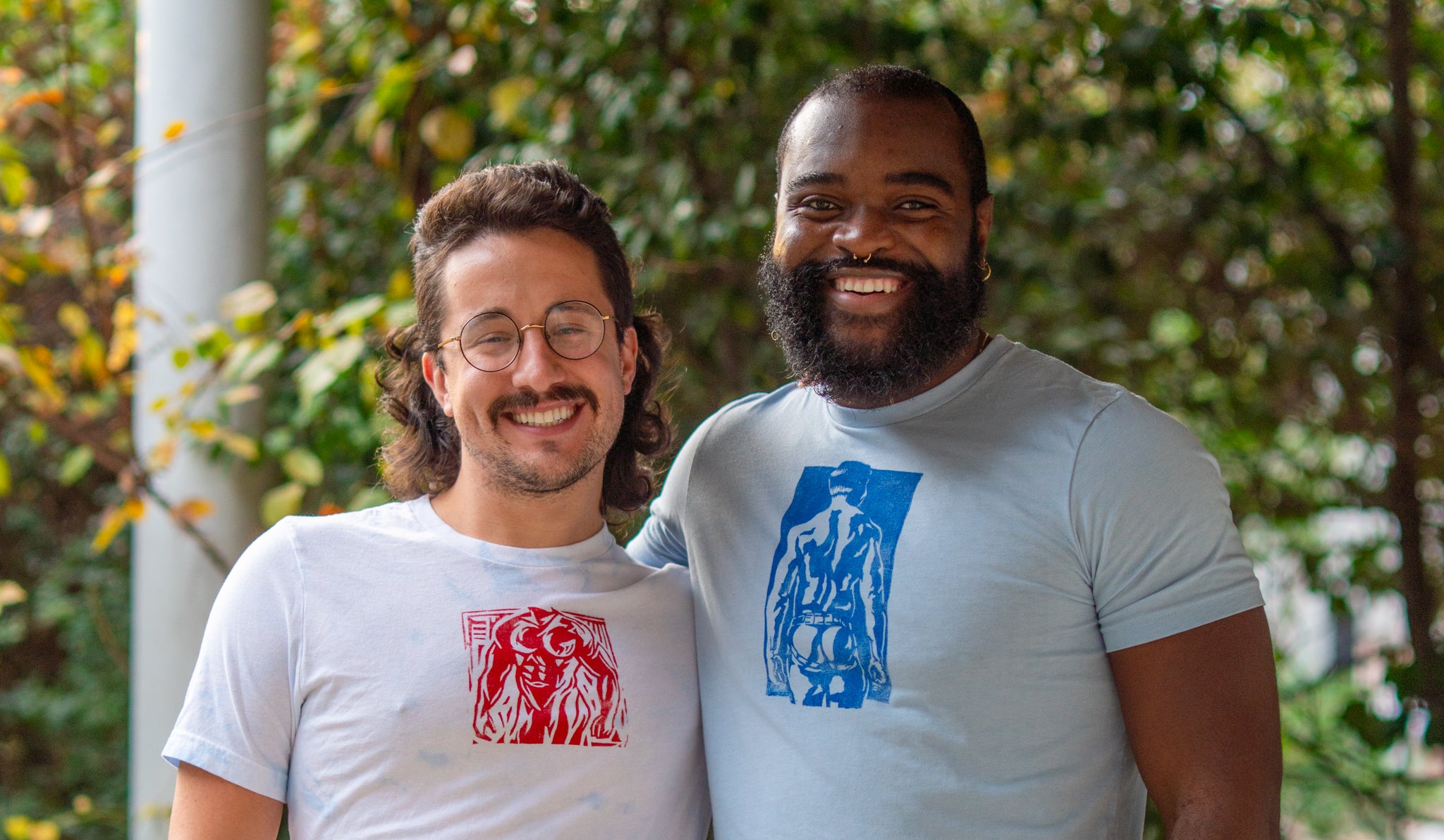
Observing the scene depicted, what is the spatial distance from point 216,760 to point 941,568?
92 centimetres

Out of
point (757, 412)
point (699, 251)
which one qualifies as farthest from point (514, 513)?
point (699, 251)

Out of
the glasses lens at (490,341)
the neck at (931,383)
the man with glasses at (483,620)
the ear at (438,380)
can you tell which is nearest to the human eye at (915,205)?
the neck at (931,383)

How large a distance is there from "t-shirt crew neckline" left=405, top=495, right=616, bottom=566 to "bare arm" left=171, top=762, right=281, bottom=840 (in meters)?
0.41

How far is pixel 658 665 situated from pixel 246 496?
1285mm

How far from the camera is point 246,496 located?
255cm

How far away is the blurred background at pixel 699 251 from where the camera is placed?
2533mm

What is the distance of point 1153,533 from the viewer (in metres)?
1.38

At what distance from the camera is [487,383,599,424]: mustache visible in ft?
5.31

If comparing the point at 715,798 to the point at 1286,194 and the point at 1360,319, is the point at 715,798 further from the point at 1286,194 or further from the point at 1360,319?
the point at 1360,319

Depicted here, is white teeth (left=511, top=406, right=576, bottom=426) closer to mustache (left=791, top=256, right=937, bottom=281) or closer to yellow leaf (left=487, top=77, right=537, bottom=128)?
mustache (left=791, top=256, right=937, bottom=281)

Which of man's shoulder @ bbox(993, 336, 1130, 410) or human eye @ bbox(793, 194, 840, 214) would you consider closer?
man's shoulder @ bbox(993, 336, 1130, 410)

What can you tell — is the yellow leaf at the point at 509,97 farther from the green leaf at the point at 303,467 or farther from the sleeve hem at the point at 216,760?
the sleeve hem at the point at 216,760

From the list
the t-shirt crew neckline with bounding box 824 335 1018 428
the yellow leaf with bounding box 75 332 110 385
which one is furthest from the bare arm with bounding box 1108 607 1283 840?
the yellow leaf with bounding box 75 332 110 385

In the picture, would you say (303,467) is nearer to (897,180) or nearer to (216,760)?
(216,760)
